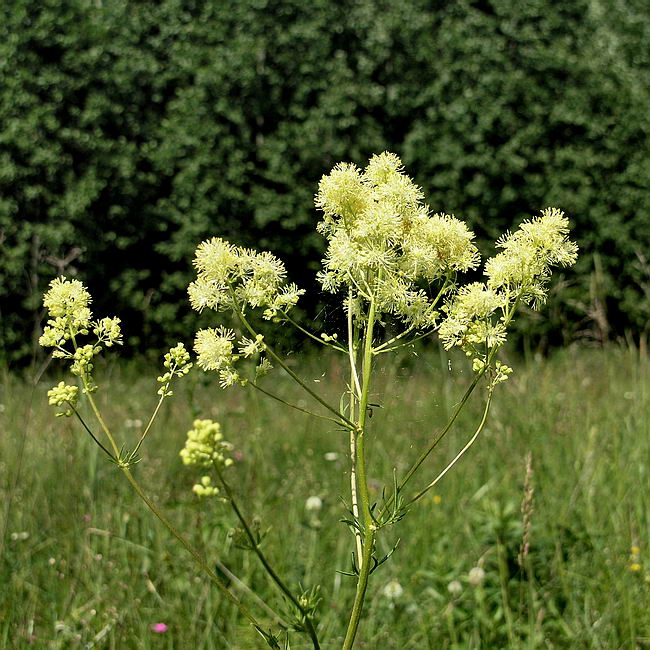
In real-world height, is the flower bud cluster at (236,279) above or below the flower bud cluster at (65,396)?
above

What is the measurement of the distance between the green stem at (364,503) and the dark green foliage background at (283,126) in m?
5.33

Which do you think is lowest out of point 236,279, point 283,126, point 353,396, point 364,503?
point 364,503

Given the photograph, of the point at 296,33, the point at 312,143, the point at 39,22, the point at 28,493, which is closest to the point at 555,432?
the point at 28,493

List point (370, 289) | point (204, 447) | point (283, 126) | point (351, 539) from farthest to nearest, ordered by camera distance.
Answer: point (283, 126) → point (351, 539) → point (370, 289) → point (204, 447)

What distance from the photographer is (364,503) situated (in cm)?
115

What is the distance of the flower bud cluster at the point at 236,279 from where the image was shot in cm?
122

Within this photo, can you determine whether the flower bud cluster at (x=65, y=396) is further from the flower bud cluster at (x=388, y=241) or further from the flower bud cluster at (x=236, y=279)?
the flower bud cluster at (x=388, y=241)

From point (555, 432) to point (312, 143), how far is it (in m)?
4.00

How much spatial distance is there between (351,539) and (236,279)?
171 centimetres

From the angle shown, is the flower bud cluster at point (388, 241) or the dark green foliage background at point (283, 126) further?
the dark green foliage background at point (283, 126)

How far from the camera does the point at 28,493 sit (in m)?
3.03

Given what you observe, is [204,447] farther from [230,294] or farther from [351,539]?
[351,539]

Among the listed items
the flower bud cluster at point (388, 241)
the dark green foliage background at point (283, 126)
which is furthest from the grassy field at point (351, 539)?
the dark green foliage background at point (283, 126)

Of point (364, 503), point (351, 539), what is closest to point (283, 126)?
point (351, 539)
